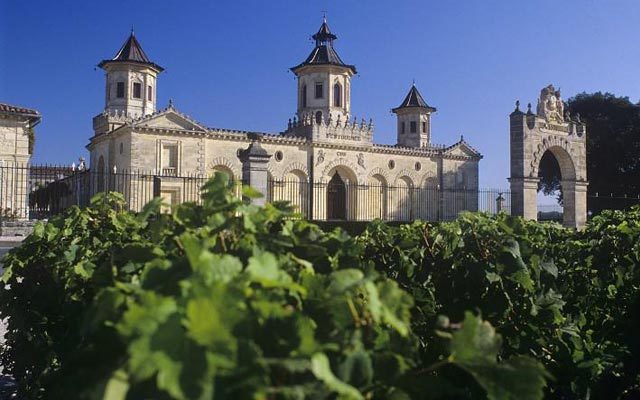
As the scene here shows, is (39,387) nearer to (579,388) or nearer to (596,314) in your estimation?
(579,388)

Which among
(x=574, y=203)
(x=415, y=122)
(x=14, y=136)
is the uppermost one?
(x=415, y=122)

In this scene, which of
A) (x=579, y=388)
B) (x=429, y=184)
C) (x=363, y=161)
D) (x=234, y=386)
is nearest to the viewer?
(x=234, y=386)

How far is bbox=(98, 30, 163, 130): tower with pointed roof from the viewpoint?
36.3 metres

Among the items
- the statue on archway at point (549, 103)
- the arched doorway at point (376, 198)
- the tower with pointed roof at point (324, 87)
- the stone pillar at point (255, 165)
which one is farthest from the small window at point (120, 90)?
the stone pillar at point (255, 165)

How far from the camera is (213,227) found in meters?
1.44

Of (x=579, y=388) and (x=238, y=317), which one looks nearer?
(x=238, y=317)

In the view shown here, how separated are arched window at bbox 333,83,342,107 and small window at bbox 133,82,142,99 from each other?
13.3 m

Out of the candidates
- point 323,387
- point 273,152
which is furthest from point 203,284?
point 273,152

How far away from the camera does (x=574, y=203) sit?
25562 mm

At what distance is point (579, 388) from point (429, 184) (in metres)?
35.8

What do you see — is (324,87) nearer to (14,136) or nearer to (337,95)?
(337,95)

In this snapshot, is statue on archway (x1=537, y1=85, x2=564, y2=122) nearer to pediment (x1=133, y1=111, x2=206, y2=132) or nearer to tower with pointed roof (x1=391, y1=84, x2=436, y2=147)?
pediment (x1=133, y1=111, x2=206, y2=132)

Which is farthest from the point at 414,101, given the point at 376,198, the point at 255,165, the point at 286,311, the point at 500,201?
the point at 286,311

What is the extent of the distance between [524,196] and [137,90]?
25970mm
